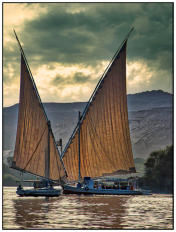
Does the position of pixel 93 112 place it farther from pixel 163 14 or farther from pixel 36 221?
pixel 36 221

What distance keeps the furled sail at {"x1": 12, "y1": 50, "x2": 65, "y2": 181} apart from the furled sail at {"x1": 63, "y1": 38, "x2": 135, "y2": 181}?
218 inches

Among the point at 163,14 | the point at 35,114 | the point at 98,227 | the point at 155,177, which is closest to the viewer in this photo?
the point at 98,227

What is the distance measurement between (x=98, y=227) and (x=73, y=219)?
3221mm

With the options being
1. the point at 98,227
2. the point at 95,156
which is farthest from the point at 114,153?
the point at 98,227

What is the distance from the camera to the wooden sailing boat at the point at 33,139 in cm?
4044

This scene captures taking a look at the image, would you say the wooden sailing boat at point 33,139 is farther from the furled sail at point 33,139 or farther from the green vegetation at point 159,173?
the green vegetation at point 159,173

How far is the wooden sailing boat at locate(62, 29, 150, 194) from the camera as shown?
45750 mm

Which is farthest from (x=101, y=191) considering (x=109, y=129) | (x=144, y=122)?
(x=144, y=122)

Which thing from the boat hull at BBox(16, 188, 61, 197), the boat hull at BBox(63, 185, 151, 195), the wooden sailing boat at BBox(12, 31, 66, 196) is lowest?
the boat hull at BBox(63, 185, 151, 195)

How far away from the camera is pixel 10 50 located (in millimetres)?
31141

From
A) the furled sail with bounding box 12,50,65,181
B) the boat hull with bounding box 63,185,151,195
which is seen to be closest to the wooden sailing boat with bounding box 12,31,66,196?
the furled sail with bounding box 12,50,65,181

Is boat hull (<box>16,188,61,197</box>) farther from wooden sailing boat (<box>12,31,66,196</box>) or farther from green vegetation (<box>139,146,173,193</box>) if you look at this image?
Answer: green vegetation (<box>139,146,173,193</box>)

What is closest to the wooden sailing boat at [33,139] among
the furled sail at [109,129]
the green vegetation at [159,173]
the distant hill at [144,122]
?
the furled sail at [109,129]

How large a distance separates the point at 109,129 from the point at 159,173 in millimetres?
13668
